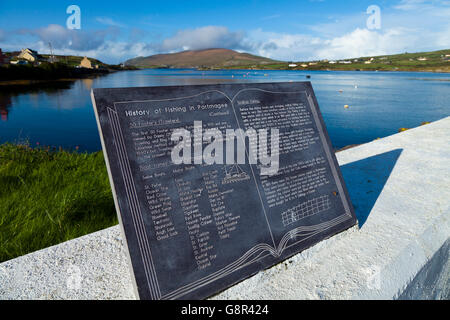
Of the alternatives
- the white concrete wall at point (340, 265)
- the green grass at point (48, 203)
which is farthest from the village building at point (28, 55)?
the white concrete wall at point (340, 265)

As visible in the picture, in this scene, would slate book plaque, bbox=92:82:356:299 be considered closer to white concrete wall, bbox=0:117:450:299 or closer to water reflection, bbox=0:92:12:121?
white concrete wall, bbox=0:117:450:299

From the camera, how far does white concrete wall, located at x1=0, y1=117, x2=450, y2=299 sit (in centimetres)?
185

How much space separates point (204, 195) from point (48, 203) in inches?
97.9

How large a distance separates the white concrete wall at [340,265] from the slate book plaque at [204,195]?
0.44 ft

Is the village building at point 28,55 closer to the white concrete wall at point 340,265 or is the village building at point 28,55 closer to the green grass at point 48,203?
the green grass at point 48,203

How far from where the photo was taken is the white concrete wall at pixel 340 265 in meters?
1.85

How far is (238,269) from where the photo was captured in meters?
1.82

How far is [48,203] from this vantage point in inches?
134

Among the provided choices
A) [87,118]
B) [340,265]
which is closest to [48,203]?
[340,265]

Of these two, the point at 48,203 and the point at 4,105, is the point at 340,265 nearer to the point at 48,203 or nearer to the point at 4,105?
the point at 48,203

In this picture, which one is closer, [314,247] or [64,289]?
[64,289]
